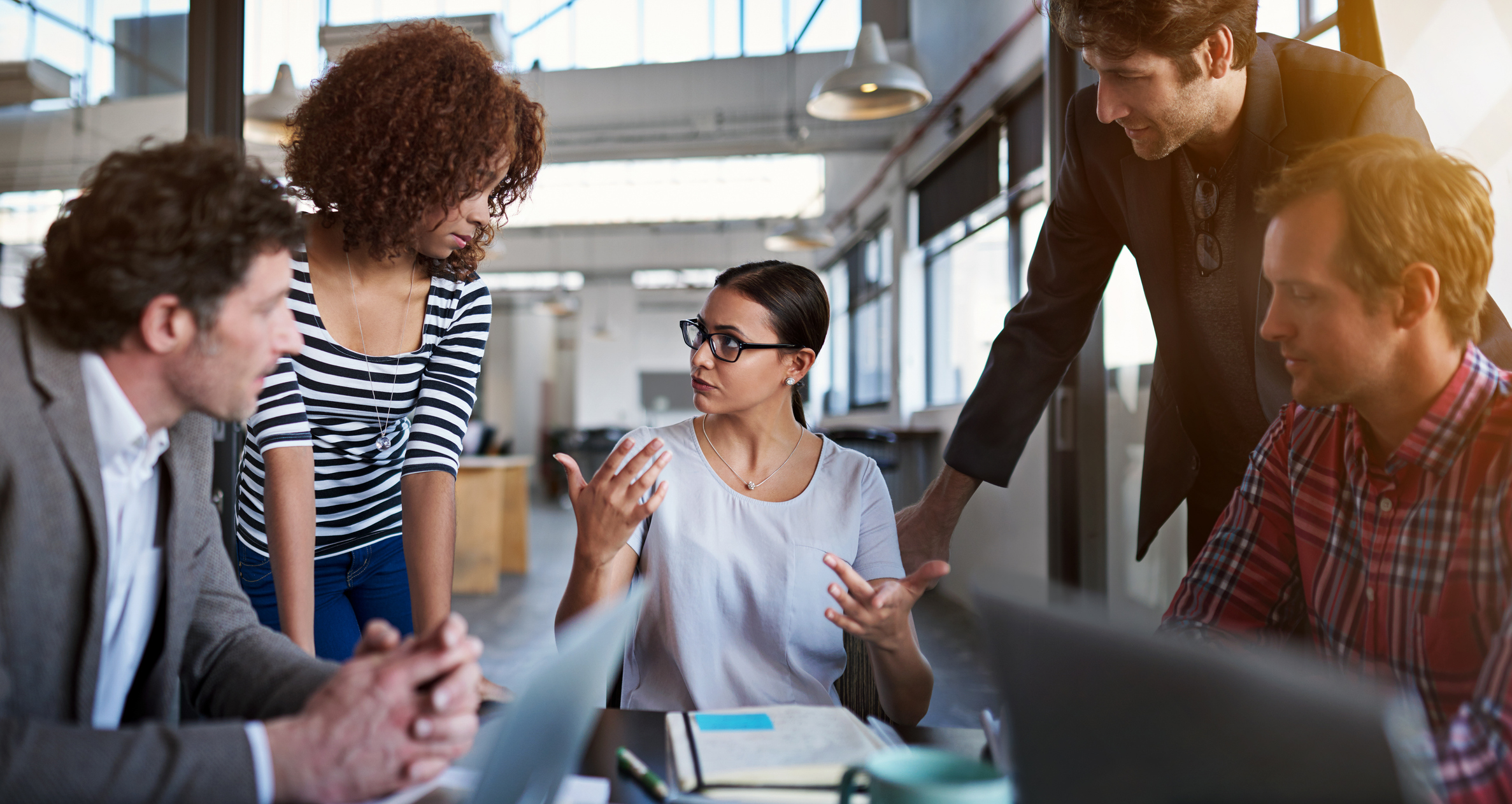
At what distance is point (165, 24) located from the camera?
2.35 meters

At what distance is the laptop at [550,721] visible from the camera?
62 cm

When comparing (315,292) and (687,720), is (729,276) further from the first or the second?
(687,720)

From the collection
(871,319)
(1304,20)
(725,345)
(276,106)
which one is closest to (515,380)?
(871,319)

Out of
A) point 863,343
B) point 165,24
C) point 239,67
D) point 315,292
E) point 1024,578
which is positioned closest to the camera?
point 1024,578

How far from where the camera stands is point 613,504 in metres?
1.35

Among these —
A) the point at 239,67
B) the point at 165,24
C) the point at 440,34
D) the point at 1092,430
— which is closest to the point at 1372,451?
the point at 440,34

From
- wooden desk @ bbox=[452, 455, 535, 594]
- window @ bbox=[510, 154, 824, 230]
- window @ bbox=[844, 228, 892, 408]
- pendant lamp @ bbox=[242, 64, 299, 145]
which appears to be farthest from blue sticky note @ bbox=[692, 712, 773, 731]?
window @ bbox=[510, 154, 824, 230]

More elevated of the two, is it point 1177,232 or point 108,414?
point 1177,232

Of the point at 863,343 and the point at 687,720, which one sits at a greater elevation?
the point at 863,343

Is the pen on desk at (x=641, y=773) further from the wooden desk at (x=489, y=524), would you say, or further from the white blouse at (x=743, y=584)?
the wooden desk at (x=489, y=524)

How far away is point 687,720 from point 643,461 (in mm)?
422

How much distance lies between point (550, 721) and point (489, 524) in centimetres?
592

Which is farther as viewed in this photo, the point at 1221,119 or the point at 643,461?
the point at 1221,119

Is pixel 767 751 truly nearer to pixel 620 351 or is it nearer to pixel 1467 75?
pixel 1467 75
